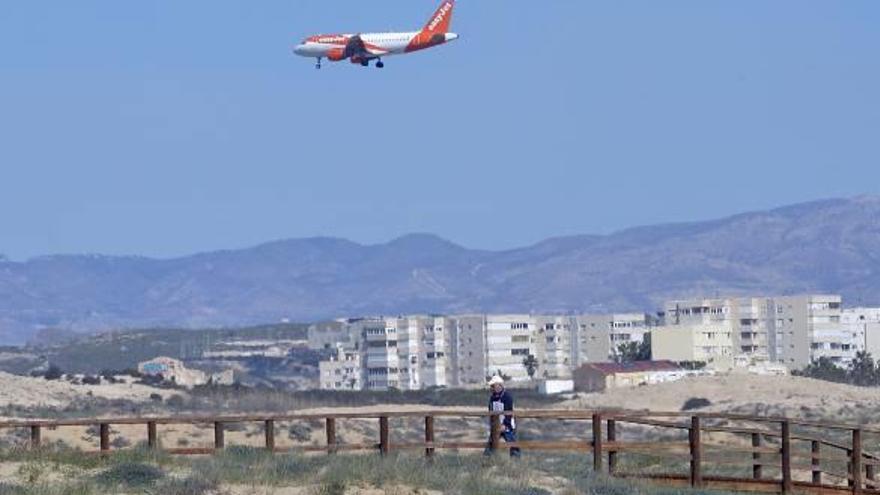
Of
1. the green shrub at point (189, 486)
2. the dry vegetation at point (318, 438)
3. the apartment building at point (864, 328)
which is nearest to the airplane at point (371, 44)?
the dry vegetation at point (318, 438)

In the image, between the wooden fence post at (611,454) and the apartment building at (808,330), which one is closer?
the wooden fence post at (611,454)

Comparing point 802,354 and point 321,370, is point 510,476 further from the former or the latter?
point 321,370

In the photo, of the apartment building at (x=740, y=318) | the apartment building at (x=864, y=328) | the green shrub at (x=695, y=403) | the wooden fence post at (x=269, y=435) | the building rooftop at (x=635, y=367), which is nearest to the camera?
the wooden fence post at (x=269, y=435)

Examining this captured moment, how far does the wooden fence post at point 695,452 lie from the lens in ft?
90.7

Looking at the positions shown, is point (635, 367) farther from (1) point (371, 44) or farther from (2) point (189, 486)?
(2) point (189, 486)

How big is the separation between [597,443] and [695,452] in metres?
1.14

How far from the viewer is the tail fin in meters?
101

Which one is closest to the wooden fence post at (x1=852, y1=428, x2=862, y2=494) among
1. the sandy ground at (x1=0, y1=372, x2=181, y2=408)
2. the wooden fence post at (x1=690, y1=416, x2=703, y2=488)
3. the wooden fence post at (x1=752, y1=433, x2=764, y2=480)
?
the wooden fence post at (x1=752, y1=433, x2=764, y2=480)

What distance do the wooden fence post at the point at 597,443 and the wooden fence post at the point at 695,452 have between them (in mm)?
1058

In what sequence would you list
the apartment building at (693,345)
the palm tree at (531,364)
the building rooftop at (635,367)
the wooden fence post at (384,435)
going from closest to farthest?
the wooden fence post at (384,435)
the building rooftop at (635,367)
the apartment building at (693,345)
the palm tree at (531,364)

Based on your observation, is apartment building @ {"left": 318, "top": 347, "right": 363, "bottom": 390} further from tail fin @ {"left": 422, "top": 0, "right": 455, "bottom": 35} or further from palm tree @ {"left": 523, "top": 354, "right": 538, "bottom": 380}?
tail fin @ {"left": 422, "top": 0, "right": 455, "bottom": 35}

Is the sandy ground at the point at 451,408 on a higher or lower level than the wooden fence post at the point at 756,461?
lower

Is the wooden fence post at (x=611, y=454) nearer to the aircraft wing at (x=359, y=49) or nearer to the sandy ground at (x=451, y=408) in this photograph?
the sandy ground at (x=451, y=408)

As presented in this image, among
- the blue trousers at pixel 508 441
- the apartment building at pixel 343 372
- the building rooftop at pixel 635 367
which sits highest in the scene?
the blue trousers at pixel 508 441
